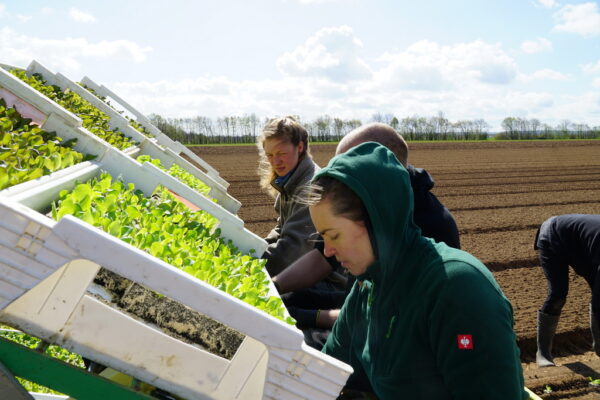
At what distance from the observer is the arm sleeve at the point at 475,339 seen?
1.22 meters

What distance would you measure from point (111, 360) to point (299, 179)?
187 cm

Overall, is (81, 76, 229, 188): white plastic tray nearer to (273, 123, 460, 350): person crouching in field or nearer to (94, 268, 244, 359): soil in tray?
(273, 123, 460, 350): person crouching in field

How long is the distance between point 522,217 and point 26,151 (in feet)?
32.7

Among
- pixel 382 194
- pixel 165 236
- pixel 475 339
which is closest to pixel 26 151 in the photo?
pixel 165 236

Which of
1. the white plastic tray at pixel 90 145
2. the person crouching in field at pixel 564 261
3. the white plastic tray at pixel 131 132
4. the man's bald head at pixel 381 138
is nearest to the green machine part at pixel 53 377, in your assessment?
the white plastic tray at pixel 90 145

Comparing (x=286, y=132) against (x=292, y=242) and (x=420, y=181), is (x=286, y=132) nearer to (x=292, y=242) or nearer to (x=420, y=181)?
(x=292, y=242)

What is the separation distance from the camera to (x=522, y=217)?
1012 cm

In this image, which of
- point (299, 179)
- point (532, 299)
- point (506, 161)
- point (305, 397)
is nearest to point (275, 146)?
point (299, 179)

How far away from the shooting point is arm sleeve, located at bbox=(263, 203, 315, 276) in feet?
9.16

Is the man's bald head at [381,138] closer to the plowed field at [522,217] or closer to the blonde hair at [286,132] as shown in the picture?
the blonde hair at [286,132]

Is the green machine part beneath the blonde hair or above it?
beneath

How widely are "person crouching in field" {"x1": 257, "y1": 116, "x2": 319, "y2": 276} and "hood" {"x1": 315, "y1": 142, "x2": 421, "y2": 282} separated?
1318 mm

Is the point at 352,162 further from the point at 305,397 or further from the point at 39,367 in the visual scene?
the point at 39,367

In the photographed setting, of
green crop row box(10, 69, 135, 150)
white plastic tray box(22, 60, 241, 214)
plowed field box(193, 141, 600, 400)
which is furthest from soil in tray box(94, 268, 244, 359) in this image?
plowed field box(193, 141, 600, 400)
